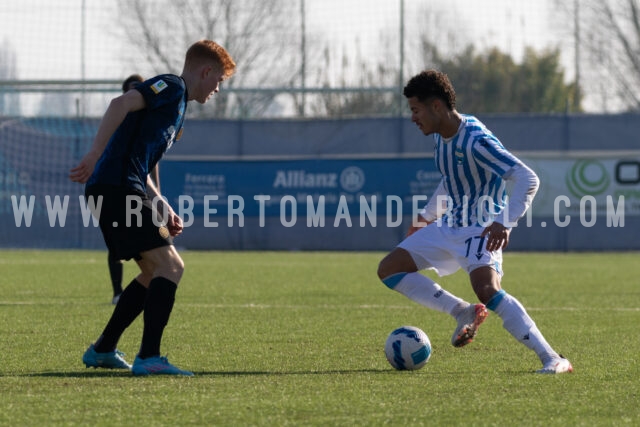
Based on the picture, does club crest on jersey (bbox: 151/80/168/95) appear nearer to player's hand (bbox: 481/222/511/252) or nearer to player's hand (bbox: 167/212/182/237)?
player's hand (bbox: 167/212/182/237)

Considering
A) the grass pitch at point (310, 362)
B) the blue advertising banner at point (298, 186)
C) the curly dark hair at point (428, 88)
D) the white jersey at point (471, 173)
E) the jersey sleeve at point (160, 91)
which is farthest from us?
the blue advertising banner at point (298, 186)

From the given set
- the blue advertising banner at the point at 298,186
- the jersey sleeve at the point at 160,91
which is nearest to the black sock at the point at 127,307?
the jersey sleeve at the point at 160,91

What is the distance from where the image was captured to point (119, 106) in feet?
18.2

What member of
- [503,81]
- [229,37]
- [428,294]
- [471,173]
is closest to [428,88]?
[471,173]

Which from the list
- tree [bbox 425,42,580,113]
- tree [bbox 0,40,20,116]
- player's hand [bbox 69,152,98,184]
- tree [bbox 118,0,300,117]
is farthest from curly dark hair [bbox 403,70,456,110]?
tree [bbox 0,40,20,116]

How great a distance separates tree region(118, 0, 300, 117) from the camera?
23375 millimetres

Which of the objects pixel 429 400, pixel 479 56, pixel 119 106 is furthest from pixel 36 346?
pixel 479 56

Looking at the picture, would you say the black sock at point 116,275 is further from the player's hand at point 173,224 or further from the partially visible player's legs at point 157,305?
the partially visible player's legs at point 157,305

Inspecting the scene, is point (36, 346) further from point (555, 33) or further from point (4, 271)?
point (555, 33)

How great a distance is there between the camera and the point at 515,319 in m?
6.00

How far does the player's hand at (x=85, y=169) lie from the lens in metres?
5.39

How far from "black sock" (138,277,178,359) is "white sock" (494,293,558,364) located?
183 cm

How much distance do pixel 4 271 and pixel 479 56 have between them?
13570 millimetres

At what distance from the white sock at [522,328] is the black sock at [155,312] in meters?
1.83
